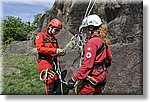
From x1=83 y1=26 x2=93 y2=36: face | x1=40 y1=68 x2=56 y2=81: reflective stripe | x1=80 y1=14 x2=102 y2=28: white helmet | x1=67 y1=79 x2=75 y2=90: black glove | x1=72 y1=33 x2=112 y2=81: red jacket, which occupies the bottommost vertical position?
x1=67 y1=79 x2=75 y2=90: black glove

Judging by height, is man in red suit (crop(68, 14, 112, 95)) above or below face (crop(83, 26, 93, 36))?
below

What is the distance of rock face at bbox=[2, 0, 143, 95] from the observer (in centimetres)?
323

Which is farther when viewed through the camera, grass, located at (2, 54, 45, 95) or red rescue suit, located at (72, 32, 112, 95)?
grass, located at (2, 54, 45, 95)

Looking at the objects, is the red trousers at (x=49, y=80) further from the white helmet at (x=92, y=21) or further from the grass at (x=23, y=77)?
the white helmet at (x=92, y=21)

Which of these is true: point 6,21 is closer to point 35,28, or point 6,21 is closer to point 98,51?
point 35,28

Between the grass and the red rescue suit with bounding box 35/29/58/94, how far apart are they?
0.05 meters

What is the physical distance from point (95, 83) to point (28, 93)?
1.68ft

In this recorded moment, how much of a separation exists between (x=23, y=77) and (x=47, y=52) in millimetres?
270

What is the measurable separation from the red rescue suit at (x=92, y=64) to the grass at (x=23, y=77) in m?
0.29

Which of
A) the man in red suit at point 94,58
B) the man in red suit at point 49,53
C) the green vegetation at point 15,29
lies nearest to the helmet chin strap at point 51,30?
the man in red suit at point 49,53

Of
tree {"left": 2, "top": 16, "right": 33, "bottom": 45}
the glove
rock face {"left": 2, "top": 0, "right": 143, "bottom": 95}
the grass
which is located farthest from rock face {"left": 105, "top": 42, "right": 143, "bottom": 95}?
tree {"left": 2, "top": 16, "right": 33, "bottom": 45}

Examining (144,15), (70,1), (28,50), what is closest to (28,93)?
(28,50)

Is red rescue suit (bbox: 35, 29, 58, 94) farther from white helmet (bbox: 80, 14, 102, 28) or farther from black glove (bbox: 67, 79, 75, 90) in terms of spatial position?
white helmet (bbox: 80, 14, 102, 28)

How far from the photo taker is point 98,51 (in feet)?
10.4
